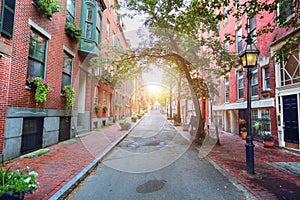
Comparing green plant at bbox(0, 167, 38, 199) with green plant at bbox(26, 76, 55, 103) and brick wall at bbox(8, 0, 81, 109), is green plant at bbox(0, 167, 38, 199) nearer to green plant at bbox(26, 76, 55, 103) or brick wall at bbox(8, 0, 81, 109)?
brick wall at bbox(8, 0, 81, 109)

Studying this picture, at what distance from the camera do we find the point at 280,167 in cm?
542

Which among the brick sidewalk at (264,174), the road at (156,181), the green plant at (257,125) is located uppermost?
the green plant at (257,125)

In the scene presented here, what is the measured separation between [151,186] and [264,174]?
330cm

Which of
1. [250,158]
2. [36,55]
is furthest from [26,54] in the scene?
[250,158]

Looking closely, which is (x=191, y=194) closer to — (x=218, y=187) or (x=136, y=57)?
(x=218, y=187)

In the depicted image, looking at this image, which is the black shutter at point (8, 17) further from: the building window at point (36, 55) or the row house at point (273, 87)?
the row house at point (273, 87)

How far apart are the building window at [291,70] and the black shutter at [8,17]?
10.2 meters

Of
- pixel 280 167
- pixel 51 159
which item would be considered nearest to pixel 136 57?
pixel 51 159

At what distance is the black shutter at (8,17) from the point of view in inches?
198

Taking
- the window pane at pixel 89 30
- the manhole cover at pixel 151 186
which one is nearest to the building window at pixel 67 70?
the window pane at pixel 89 30

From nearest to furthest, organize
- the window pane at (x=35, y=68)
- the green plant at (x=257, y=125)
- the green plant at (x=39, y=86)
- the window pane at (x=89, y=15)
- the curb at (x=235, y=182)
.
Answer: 1. the curb at (x=235, y=182)
2. the green plant at (x=39, y=86)
3. the window pane at (x=35, y=68)
4. the green plant at (x=257, y=125)
5. the window pane at (x=89, y=15)

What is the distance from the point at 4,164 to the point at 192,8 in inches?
316

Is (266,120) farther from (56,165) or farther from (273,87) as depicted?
(56,165)

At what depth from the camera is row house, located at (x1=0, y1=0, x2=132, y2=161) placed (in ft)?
17.4
